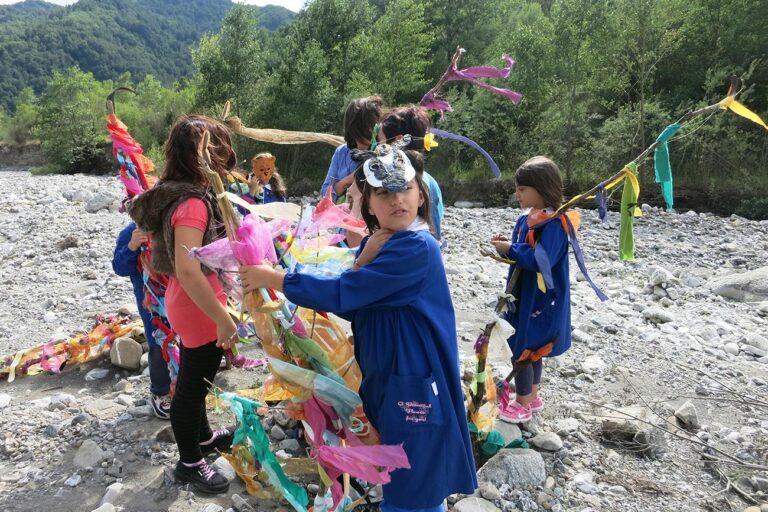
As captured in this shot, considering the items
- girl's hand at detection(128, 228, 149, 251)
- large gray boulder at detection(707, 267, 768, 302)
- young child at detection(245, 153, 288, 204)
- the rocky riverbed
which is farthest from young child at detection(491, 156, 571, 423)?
large gray boulder at detection(707, 267, 768, 302)

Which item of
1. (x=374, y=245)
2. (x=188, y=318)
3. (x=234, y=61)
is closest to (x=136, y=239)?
(x=188, y=318)

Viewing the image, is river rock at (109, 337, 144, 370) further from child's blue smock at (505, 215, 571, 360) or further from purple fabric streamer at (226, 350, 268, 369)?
child's blue smock at (505, 215, 571, 360)

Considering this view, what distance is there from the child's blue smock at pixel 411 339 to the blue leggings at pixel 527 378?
1.47m

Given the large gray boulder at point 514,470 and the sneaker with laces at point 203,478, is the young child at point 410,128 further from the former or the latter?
the sneaker with laces at point 203,478

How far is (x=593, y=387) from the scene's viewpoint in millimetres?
4121

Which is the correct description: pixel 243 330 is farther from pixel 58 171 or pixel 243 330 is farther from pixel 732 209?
pixel 58 171

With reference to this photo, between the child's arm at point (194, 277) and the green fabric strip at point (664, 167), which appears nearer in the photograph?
the child's arm at point (194, 277)

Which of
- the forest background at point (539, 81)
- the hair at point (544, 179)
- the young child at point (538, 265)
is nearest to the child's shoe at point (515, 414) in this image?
the young child at point (538, 265)

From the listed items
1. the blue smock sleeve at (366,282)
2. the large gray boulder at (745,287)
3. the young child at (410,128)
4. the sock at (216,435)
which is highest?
the young child at (410,128)

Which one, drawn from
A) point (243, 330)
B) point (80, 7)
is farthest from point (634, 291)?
point (80, 7)

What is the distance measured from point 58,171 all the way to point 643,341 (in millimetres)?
31116

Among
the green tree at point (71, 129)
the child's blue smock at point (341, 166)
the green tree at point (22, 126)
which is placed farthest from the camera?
the green tree at point (22, 126)

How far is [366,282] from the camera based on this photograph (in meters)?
1.77

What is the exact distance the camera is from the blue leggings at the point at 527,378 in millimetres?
3334
